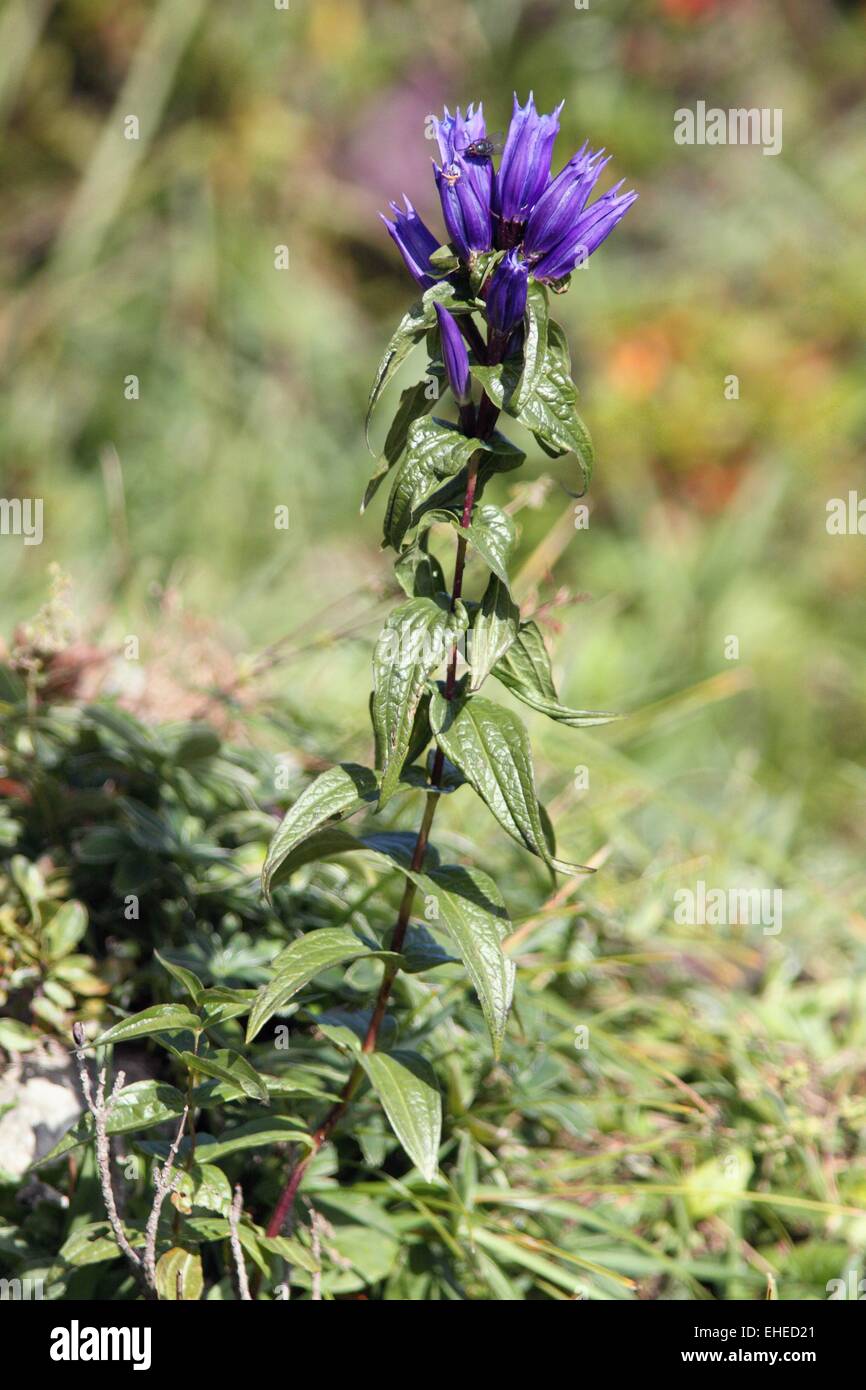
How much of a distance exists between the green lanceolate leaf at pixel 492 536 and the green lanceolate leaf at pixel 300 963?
15.7 inches

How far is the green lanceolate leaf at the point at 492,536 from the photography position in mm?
1162

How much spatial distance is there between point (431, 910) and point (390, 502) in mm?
638

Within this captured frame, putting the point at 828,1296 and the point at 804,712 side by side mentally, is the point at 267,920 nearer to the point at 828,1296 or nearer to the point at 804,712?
the point at 828,1296

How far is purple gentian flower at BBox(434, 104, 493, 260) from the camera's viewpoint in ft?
3.84

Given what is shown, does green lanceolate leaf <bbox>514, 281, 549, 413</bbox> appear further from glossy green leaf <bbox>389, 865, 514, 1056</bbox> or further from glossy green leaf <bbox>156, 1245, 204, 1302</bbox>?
A: glossy green leaf <bbox>156, 1245, 204, 1302</bbox>

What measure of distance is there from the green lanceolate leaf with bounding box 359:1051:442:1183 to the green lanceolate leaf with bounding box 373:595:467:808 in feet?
0.95

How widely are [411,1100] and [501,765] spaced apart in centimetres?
35

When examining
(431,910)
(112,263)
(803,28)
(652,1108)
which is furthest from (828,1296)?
(803,28)

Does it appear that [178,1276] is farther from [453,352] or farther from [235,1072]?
[453,352]

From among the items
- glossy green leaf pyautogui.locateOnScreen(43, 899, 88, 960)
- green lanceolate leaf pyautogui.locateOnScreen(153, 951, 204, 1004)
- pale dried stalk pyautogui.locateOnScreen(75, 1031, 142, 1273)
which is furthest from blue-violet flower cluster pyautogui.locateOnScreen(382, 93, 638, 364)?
glossy green leaf pyautogui.locateOnScreen(43, 899, 88, 960)

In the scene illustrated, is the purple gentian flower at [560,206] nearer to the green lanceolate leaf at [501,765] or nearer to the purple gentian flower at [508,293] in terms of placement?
the purple gentian flower at [508,293]

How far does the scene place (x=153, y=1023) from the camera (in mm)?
1214

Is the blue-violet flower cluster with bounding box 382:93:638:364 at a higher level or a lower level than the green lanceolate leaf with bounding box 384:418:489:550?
higher

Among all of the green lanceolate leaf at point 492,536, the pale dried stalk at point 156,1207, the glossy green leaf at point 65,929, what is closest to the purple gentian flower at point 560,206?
the green lanceolate leaf at point 492,536
